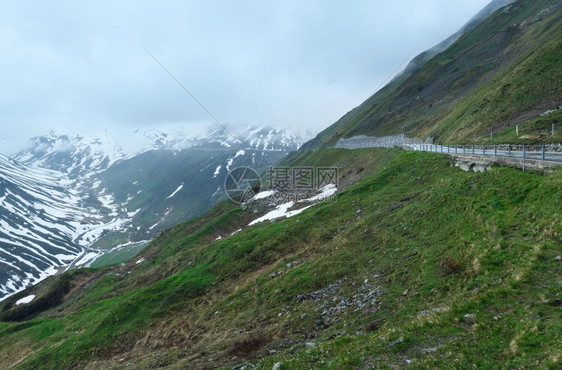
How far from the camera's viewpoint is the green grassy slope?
10422 mm

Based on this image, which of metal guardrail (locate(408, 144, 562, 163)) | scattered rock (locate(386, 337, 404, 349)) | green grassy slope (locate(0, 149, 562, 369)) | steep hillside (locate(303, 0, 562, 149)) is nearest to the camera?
green grassy slope (locate(0, 149, 562, 369))

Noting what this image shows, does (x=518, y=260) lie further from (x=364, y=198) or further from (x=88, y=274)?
(x=88, y=274)

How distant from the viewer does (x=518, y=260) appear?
12.9m

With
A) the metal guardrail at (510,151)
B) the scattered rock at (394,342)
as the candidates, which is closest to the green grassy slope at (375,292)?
the scattered rock at (394,342)

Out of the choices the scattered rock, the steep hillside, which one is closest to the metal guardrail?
the steep hillside

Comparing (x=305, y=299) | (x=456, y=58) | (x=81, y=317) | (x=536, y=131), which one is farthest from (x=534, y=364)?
(x=456, y=58)

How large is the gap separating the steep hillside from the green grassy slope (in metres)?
20.7

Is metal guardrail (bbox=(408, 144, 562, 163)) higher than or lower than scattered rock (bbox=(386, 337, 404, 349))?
higher

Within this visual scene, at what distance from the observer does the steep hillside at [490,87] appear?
4650 cm

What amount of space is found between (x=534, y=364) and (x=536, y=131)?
38.6 metres

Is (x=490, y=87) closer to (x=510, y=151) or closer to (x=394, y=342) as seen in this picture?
(x=510, y=151)

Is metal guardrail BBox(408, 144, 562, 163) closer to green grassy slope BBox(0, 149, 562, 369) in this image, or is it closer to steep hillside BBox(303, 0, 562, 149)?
green grassy slope BBox(0, 149, 562, 369)

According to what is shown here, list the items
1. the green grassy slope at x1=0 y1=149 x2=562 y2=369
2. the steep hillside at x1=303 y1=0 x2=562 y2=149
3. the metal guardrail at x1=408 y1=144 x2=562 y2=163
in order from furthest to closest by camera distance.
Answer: the steep hillside at x1=303 y1=0 x2=562 y2=149 → the metal guardrail at x1=408 y1=144 x2=562 y2=163 → the green grassy slope at x1=0 y1=149 x2=562 y2=369

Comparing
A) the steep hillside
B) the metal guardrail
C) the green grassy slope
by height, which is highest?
the steep hillside
